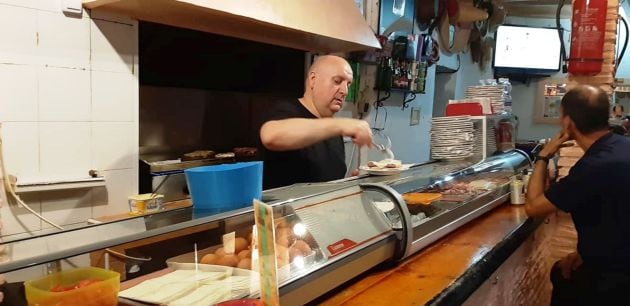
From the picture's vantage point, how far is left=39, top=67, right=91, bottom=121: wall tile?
2.51m

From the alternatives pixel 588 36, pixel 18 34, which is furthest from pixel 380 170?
pixel 588 36

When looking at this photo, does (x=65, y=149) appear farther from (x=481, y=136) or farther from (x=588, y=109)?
(x=588, y=109)

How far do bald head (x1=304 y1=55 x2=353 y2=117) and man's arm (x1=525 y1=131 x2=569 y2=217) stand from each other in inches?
47.8

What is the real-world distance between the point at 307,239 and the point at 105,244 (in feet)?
1.83

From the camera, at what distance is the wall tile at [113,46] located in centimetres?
269

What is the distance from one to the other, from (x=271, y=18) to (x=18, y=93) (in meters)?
1.37

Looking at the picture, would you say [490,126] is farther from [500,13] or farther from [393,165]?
[500,13]

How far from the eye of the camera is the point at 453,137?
3.28 meters

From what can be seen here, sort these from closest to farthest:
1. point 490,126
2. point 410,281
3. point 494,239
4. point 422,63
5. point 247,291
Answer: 1. point 247,291
2. point 410,281
3. point 494,239
4. point 490,126
5. point 422,63

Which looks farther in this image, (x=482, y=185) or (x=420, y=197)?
(x=482, y=185)

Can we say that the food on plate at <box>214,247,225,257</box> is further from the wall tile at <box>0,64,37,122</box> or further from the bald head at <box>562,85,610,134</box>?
the bald head at <box>562,85,610,134</box>

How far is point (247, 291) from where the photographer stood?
1.15 metres

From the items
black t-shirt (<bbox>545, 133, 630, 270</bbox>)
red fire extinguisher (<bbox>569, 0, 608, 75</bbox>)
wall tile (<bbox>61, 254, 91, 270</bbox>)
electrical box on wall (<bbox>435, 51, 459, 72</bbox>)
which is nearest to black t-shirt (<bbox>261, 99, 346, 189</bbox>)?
black t-shirt (<bbox>545, 133, 630, 270</bbox>)

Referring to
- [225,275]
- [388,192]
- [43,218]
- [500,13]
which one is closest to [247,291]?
[225,275]
